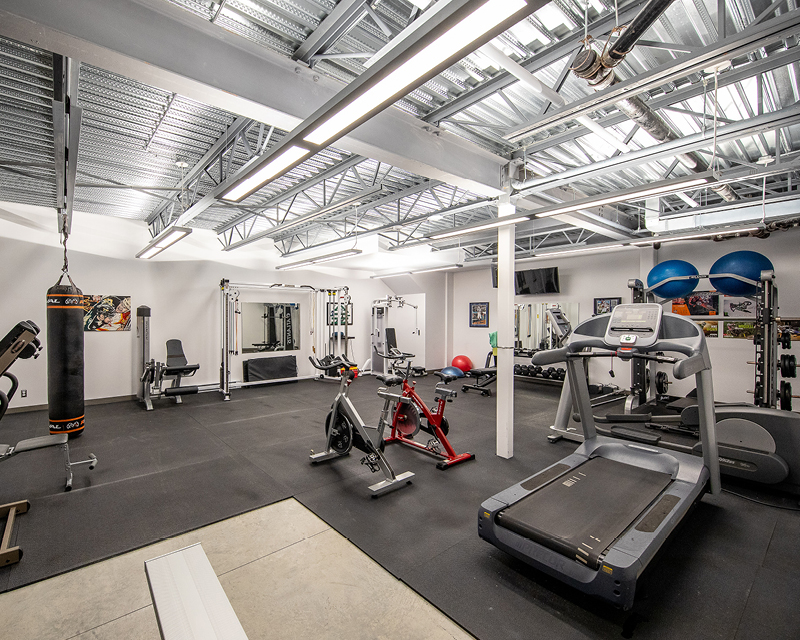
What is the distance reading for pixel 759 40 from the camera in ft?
6.02

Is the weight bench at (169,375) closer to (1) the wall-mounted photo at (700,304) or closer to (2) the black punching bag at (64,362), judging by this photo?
→ (2) the black punching bag at (64,362)

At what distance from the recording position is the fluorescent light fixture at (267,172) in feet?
8.29

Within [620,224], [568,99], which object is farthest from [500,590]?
[620,224]

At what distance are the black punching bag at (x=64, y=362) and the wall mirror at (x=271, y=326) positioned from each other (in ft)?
17.0

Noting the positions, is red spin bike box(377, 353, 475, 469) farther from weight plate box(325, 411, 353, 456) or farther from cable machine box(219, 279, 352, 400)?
cable machine box(219, 279, 352, 400)

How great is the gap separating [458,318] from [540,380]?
287cm

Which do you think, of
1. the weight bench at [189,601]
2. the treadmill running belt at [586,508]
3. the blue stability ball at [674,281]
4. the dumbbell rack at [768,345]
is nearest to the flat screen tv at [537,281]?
the blue stability ball at [674,281]

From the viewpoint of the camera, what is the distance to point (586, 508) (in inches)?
103

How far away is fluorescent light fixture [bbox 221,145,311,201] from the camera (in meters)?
2.53

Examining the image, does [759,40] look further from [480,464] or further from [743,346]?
[743,346]

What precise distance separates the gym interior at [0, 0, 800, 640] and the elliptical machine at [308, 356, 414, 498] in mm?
40

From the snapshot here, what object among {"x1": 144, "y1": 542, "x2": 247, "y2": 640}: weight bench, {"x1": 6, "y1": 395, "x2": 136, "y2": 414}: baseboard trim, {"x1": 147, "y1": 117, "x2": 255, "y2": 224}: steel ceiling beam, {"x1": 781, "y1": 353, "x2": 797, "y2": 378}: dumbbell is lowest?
{"x1": 6, "y1": 395, "x2": 136, "y2": 414}: baseboard trim

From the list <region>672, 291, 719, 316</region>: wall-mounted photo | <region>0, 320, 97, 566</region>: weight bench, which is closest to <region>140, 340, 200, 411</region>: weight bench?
<region>0, 320, 97, 566</region>: weight bench

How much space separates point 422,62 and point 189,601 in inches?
77.5
